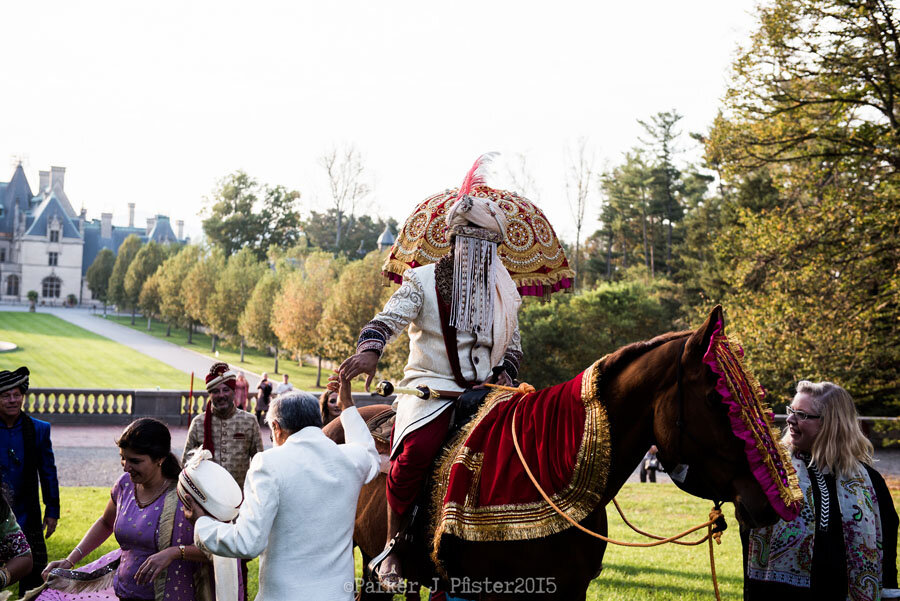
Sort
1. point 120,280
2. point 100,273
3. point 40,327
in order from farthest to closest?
point 100,273, point 120,280, point 40,327

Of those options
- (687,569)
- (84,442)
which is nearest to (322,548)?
(687,569)

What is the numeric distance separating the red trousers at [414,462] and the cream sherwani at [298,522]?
591 millimetres

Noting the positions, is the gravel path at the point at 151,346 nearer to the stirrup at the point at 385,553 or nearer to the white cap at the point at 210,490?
the stirrup at the point at 385,553

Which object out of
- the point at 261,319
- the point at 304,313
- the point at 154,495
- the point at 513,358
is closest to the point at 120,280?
the point at 261,319

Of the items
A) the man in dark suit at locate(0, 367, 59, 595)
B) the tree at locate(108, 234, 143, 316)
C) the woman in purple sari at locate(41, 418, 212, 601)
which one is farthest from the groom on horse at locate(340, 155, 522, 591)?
the tree at locate(108, 234, 143, 316)

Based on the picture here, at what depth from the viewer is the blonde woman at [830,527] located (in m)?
4.31

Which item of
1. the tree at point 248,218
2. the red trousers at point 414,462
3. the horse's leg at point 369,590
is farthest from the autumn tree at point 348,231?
the red trousers at point 414,462

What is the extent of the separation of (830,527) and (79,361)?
4732cm

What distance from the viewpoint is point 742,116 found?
18.7 m

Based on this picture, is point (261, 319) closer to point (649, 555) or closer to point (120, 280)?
point (120, 280)

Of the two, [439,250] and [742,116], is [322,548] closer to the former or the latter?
[439,250]

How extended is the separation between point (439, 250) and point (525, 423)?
1.92m

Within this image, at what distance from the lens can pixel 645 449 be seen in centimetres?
381

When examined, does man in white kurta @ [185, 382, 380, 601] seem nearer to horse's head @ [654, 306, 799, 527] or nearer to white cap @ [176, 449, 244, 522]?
white cap @ [176, 449, 244, 522]
